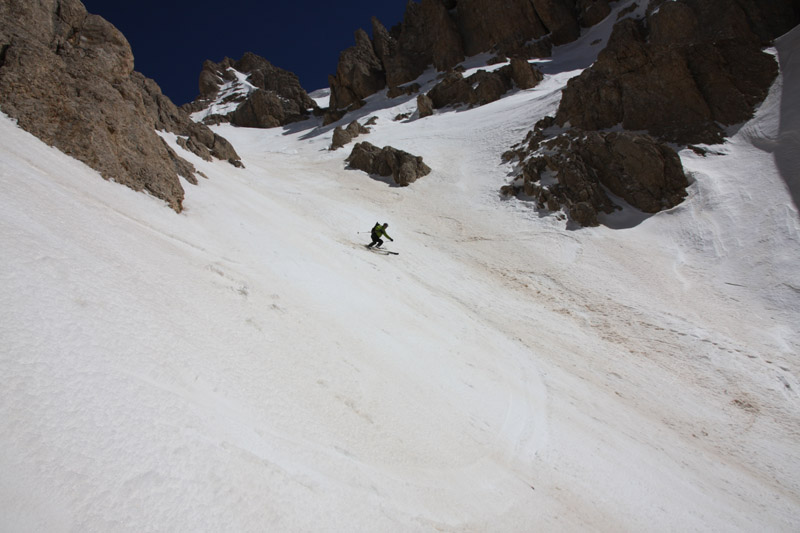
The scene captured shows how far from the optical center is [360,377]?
15.7ft

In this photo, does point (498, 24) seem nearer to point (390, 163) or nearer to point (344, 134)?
point (344, 134)

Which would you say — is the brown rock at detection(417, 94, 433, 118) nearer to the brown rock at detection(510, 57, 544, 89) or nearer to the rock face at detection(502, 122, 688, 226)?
the brown rock at detection(510, 57, 544, 89)

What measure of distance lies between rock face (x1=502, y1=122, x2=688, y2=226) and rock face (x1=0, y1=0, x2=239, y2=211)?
1754 centimetres

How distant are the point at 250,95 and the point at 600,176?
217ft

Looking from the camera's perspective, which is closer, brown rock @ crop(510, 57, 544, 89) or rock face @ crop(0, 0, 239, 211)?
rock face @ crop(0, 0, 239, 211)

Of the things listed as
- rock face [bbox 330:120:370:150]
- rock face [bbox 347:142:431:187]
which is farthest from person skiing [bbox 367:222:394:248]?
rock face [bbox 330:120:370:150]

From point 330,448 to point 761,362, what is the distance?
1188cm


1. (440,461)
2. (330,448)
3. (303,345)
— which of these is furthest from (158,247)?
(440,461)

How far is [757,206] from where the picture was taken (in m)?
15.5

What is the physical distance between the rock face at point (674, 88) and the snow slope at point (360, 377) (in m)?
8.32

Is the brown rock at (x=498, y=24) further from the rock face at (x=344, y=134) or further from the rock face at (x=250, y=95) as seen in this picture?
the rock face at (x=344, y=134)

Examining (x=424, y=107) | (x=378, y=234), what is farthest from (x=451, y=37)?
(x=378, y=234)

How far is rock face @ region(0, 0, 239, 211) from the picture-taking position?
745 cm

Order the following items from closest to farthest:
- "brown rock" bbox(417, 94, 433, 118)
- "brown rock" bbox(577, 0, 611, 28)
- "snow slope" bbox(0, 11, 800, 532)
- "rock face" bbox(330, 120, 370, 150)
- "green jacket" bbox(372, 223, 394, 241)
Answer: "snow slope" bbox(0, 11, 800, 532) < "green jacket" bbox(372, 223, 394, 241) < "rock face" bbox(330, 120, 370, 150) < "brown rock" bbox(417, 94, 433, 118) < "brown rock" bbox(577, 0, 611, 28)
